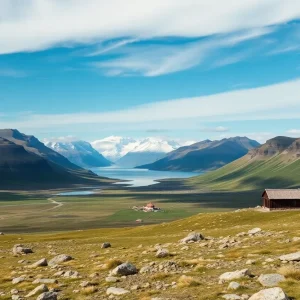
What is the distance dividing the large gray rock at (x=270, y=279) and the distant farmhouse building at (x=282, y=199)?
90692 millimetres

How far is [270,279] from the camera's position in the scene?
21.6 metres

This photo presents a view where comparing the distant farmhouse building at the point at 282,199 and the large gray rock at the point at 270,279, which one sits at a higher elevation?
the large gray rock at the point at 270,279

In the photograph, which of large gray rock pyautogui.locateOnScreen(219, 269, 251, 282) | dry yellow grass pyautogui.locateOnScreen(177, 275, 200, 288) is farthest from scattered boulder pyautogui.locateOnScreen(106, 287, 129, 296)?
large gray rock pyautogui.locateOnScreen(219, 269, 251, 282)

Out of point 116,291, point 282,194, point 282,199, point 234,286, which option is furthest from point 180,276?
point 282,194

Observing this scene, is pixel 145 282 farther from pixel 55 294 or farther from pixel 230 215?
pixel 230 215

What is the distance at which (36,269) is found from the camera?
3478cm

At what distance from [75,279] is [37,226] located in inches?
7016

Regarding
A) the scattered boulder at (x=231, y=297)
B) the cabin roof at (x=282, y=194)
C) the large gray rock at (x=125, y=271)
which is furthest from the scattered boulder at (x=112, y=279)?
the cabin roof at (x=282, y=194)

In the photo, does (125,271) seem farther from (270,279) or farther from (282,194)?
(282,194)

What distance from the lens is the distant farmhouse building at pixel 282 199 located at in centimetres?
10912

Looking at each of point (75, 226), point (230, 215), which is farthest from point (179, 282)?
point (75, 226)

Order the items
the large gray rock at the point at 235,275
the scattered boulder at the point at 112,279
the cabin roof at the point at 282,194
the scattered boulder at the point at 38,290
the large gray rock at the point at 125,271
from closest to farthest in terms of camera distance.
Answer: the large gray rock at the point at 235,275 < the scattered boulder at the point at 38,290 < the scattered boulder at the point at 112,279 < the large gray rock at the point at 125,271 < the cabin roof at the point at 282,194

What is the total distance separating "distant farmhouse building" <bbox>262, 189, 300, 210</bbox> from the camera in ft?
358

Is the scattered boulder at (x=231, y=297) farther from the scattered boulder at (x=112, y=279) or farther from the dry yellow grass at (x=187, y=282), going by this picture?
the scattered boulder at (x=112, y=279)
